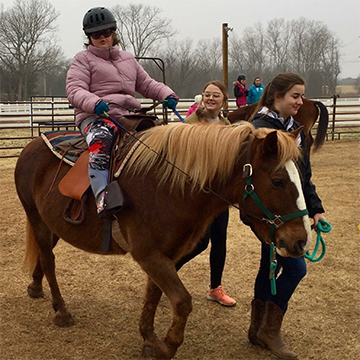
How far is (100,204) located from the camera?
111 inches

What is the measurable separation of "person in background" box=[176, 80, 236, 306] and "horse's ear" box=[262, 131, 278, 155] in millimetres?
1376

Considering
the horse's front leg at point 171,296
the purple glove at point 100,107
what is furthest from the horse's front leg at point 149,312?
the purple glove at point 100,107

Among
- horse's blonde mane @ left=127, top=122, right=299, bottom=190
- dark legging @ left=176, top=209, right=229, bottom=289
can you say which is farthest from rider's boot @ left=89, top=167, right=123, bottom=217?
dark legging @ left=176, top=209, right=229, bottom=289

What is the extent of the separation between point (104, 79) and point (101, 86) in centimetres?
6

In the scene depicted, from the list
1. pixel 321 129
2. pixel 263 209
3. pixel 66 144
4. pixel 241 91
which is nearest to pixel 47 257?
pixel 66 144

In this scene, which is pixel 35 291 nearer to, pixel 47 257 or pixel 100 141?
pixel 47 257

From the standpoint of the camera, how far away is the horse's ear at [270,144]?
2.40 metres

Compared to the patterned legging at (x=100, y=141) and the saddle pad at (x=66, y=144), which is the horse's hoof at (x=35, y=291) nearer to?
the saddle pad at (x=66, y=144)

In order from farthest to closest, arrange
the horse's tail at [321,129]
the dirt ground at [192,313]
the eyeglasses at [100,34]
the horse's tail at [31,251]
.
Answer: the horse's tail at [321,129]
the horse's tail at [31,251]
the eyeglasses at [100,34]
the dirt ground at [192,313]

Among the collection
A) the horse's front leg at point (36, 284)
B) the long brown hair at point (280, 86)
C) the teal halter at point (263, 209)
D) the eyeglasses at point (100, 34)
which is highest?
the eyeglasses at point (100, 34)

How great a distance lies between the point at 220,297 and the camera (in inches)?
154

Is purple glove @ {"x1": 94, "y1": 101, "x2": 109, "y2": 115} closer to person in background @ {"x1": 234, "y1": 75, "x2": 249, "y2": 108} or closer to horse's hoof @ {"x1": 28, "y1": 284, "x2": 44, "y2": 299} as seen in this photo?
horse's hoof @ {"x1": 28, "y1": 284, "x2": 44, "y2": 299}

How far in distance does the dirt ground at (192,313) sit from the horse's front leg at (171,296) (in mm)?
451

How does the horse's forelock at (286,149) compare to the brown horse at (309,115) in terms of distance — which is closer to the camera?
the horse's forelock at (286,149)
